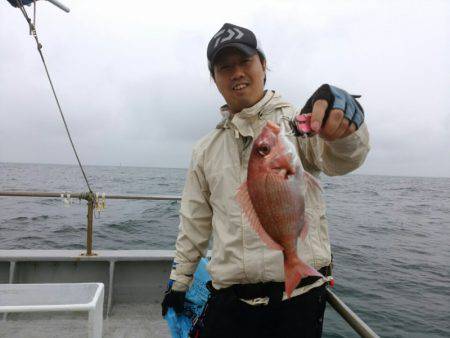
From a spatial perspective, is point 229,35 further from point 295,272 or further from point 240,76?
point 295,272

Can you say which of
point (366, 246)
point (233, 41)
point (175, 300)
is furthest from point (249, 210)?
point (366, 246)

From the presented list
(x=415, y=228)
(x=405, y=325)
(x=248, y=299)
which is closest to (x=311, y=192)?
(x=248, y=299)

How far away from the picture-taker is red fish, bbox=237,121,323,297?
154 cm

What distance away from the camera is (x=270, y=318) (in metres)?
1.99

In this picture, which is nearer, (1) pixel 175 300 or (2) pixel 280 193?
(2) pixel 280 193

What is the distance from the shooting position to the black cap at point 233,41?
6.64 feet

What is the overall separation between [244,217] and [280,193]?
448 mm

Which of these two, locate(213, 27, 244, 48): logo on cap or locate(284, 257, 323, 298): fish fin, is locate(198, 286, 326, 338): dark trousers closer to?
locate(284, 257, 323, 298): fish fin

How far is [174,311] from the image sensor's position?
8.82ft

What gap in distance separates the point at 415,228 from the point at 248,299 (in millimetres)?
19587

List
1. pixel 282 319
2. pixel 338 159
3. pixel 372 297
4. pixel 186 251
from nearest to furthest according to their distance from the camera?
pixel 338 159 < pixel 282 319 < pixel 186 251 < pixel 372 297

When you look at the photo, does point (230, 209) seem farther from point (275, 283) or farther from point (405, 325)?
point (405, 325)

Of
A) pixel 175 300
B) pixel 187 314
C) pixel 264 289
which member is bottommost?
pixel 187 314

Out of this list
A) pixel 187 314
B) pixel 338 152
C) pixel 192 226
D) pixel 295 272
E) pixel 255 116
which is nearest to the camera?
pixel 295 272
